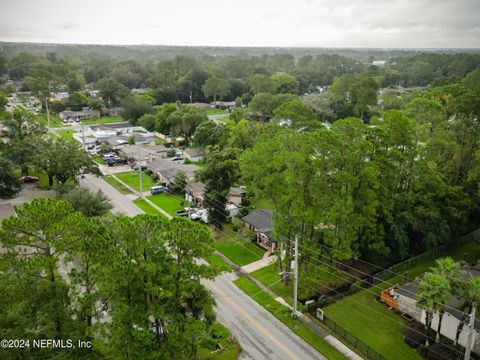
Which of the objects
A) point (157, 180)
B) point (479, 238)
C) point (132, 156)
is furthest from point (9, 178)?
point (479, 238)

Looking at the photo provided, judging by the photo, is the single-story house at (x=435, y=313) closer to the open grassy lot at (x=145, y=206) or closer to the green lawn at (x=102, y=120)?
the open grassy lot at (x=145, y=206)

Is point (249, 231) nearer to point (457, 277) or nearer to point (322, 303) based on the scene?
point (322, 303)

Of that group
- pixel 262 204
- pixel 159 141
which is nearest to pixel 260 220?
pixel 262 204

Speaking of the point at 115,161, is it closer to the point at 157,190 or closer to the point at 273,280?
the point at 157,190

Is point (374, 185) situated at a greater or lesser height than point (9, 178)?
greater

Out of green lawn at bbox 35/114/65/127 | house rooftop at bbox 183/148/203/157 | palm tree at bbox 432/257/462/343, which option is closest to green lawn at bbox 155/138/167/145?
house rooftop at bbox 183/148/203/157

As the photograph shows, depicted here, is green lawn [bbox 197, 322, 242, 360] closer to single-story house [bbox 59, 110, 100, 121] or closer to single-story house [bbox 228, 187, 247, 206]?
single-story house [bbox 228, 187, 247, 206]

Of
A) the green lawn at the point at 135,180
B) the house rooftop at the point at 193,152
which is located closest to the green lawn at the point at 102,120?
the house rooftop at the point at 193,152
